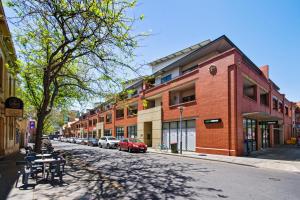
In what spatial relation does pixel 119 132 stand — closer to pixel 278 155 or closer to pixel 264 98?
pixel 264 98

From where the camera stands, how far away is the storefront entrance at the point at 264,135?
27.2 m

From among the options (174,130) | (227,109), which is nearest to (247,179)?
(227,109)

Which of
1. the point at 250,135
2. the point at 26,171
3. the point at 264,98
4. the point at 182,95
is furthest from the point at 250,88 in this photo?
the point at 26,171

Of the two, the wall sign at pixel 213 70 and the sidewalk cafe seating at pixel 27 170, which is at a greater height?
the wall sign at pixel 213 70

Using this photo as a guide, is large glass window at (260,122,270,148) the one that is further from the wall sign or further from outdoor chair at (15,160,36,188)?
outdoor chair at (15,160,36,188)

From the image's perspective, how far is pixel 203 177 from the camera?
10078mm

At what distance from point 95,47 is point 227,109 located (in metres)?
13.2

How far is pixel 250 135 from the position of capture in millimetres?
23000

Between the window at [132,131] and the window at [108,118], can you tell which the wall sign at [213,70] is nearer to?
the window at [132,131]

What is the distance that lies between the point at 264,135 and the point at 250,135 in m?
7.13

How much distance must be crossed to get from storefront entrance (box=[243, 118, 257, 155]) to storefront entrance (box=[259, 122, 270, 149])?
123 inches

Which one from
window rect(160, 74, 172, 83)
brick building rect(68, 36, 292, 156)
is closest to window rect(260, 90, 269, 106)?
brick building rect(68, 36, 292, 156)

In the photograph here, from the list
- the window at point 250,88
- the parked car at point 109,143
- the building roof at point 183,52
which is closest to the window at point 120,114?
the parked car at point 109,143

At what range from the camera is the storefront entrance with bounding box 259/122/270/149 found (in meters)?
27.2
